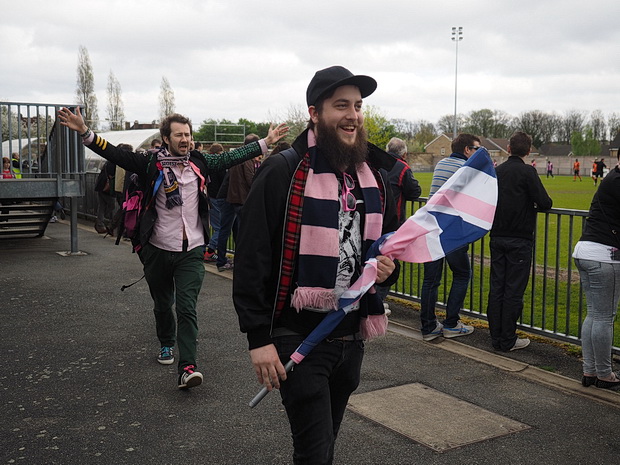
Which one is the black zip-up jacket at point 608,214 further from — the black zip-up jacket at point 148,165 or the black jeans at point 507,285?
the black zip-up jacket at point 148,165

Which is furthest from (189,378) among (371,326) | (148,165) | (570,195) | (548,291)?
(570,195)

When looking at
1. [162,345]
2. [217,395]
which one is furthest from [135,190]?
[217,395]

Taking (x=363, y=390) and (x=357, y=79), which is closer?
(x=357, y=79)

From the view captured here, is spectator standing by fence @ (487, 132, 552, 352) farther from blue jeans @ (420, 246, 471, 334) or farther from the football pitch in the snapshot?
the football pitch

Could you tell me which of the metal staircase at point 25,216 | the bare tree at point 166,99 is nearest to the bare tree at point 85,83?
the bare tree at point 166,99

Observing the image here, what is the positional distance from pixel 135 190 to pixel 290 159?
3005 millimetres

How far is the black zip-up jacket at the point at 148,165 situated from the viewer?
5.32 metres

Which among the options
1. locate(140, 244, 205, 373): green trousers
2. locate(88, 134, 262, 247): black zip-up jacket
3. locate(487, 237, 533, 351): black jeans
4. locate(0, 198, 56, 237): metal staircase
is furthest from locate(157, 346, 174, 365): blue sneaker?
locate(0, 198, 56, 237): metal staircase

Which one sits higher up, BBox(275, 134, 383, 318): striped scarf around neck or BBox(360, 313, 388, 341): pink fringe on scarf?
BBox(275, 134, 383, 318): striped scarf around neck

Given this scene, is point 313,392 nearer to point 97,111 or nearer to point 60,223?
point 60,223

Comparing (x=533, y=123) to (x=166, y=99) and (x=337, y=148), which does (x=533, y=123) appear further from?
(x=337, y=148)

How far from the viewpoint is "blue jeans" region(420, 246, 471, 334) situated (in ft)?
22.1

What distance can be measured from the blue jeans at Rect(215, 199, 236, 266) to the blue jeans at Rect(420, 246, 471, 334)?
450 centimetres

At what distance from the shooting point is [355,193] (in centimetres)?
293
